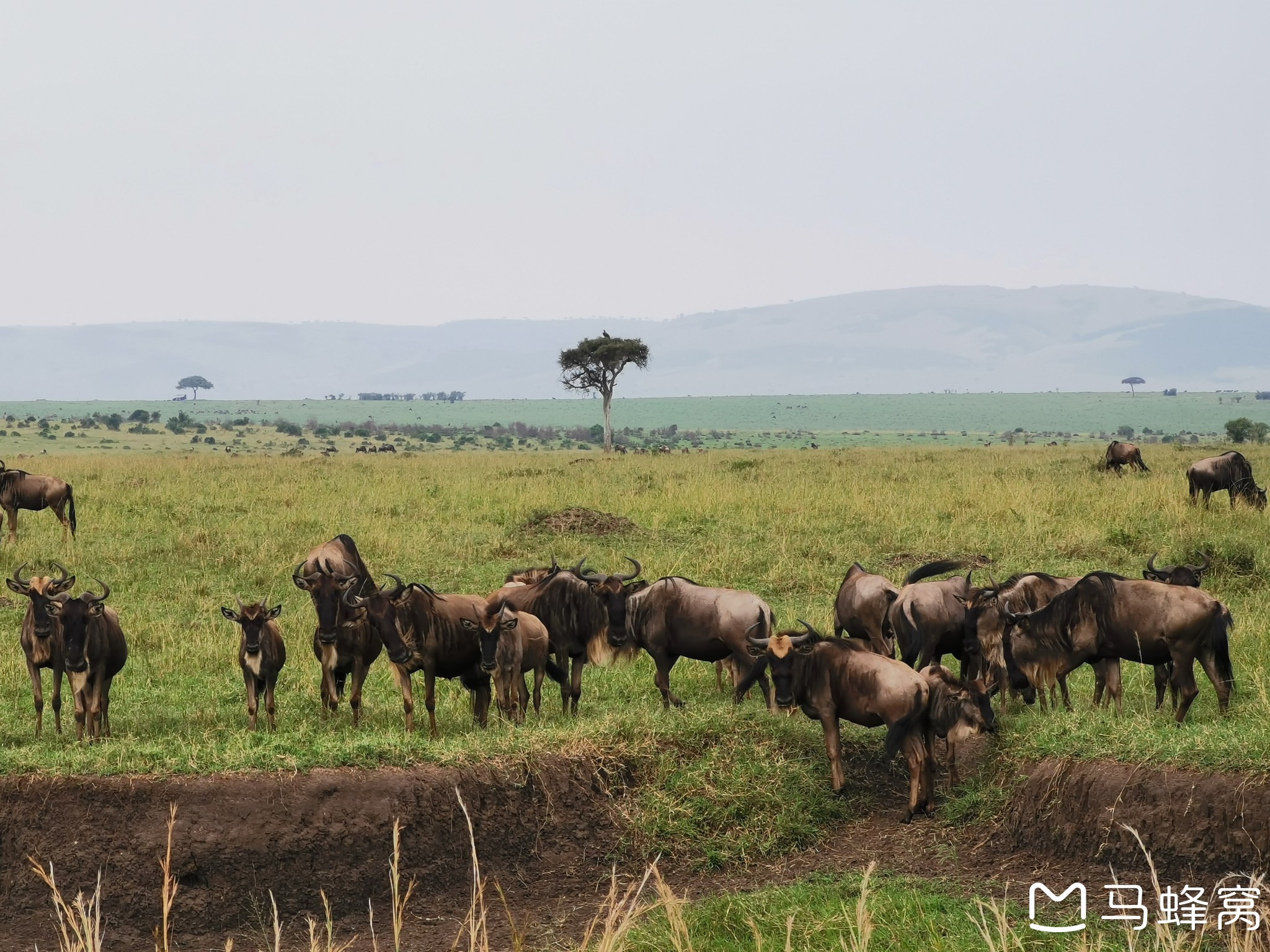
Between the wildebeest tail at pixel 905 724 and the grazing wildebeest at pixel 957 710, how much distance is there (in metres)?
0.43

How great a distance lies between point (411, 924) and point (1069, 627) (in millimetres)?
5340

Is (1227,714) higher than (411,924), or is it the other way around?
(1227,714)

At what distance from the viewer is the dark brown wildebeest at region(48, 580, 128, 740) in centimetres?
994

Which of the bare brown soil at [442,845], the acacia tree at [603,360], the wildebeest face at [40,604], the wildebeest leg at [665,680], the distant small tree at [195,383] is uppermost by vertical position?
the distant small tree at [195,383]

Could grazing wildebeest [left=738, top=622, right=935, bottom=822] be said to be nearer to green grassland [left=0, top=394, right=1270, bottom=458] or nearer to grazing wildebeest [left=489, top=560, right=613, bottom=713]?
grazing wildebeest [left=489, top=560, right=613, bottom=713]

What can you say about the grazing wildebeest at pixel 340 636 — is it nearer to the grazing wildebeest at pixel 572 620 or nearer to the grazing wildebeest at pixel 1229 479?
the grazing wildebeest at pixel 572 620

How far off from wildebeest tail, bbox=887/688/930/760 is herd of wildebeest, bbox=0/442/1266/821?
0.05 ft

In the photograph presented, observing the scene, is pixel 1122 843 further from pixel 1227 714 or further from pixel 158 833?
pixel 158 833

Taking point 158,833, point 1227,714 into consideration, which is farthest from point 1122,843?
point 158,833

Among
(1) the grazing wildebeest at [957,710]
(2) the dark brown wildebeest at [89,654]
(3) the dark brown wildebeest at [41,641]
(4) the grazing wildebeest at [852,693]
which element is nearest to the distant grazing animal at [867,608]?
(1) the grazing wildebeest at [957,710]

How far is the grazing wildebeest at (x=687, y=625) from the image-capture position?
11.0 m

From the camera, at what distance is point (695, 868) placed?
8891 millimetres

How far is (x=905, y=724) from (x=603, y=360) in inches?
1920

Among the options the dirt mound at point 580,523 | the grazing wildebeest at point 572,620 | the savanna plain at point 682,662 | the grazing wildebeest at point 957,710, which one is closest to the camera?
the savanna plain at point 682,662
